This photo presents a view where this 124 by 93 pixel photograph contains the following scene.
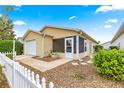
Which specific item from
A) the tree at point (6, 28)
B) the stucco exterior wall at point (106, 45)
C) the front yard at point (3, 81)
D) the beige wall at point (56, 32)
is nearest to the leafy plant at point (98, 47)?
the stucco exterior wall at point (106, 45)

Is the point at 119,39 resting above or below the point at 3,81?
above

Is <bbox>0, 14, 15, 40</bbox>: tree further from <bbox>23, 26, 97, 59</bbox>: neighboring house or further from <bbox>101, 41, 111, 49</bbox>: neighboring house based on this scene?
<bbox>101, 41, 111, 49</bbox>: neighboring house

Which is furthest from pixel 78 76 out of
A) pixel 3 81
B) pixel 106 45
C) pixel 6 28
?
pixel 3 81

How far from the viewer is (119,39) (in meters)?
2.84

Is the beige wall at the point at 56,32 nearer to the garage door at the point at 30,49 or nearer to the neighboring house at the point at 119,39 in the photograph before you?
the garage door at the point at 30,49

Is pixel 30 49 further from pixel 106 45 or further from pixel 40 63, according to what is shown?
pixel 106 45

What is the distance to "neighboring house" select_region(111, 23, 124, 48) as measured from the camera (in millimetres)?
2797

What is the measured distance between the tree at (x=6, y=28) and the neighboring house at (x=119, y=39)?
1.60 m

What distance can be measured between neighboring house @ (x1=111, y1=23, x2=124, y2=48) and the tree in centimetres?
160

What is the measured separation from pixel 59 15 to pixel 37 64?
1074mm

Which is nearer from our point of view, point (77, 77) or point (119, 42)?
point (119, 42)

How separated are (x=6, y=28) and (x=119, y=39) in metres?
1.77

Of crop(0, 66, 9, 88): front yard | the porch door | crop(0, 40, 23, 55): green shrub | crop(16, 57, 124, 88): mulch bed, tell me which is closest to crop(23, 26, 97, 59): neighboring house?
the porch door
